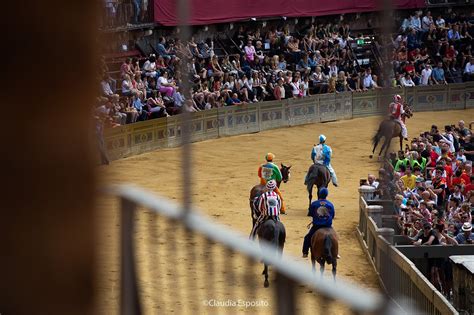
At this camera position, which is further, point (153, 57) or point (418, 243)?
point (153, 57)

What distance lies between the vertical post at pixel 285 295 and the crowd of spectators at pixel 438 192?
24.2ft

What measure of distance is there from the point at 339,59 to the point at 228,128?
19.4 feet

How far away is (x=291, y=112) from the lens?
30219mm

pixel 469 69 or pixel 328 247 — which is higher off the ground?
pixel 469 69

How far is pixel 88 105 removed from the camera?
1822 millimetres

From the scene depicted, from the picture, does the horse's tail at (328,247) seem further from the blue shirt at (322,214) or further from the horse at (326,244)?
the blue shirt at (322,214)

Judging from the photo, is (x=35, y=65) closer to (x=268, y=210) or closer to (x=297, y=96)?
(x=268, y=210)

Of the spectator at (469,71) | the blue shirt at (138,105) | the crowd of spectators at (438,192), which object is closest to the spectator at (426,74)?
the spectator at (469,71)

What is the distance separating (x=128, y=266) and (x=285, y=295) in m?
0.90

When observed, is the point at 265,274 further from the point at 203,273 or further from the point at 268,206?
the point at 268,206

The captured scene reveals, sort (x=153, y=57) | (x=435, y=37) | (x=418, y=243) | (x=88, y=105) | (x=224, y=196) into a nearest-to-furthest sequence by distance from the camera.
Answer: (x=88, y=105) < (x=418, y=243) < (x=224, y=196) < (x=153, y=57) < (x=435, y=37)

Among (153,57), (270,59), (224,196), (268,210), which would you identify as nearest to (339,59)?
(270,59)

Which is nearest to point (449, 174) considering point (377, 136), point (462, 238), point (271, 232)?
point (462, 238)

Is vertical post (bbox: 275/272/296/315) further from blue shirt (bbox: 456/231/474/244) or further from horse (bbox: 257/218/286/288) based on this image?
blue shirt (bbox: 456/231/474/244)
